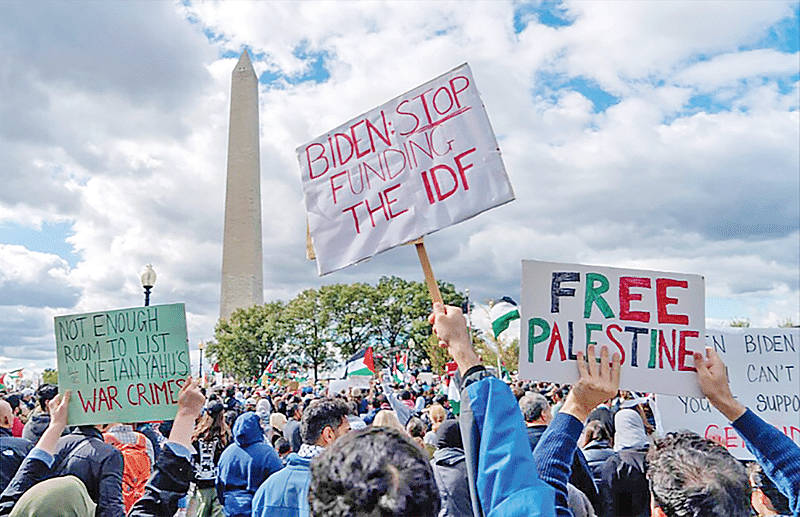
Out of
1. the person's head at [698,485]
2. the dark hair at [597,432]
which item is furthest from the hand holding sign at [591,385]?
the dark hair at [597,432]

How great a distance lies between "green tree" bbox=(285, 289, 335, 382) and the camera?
→ 50.2 m

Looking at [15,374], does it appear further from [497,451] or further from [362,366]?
[497,451]

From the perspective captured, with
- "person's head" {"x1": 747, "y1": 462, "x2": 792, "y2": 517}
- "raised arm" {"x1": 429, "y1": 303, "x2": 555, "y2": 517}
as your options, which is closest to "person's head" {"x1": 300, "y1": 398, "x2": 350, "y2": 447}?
"raised arm" {"x1": 429, "y1": 303, "x2": 555, "y2": 517}

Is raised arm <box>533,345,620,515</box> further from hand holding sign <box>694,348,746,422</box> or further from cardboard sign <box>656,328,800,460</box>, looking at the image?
cardboard sign <box>656,328,800,460</box>

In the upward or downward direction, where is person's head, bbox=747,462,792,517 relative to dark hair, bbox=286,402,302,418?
downward

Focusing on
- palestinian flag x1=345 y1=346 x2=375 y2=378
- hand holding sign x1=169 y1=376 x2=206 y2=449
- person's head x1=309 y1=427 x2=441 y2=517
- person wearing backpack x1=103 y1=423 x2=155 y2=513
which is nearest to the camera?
person's head x1=309 y1=427 x2=441 y2=517

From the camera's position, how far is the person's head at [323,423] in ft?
12.2

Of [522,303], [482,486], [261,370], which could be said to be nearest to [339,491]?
[482,486]

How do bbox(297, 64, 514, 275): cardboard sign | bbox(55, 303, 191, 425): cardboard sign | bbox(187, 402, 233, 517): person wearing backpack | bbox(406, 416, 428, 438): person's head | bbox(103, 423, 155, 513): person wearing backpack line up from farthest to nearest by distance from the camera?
bbox(187, 402, 233, 517): person wearing backpack → bbox(406, 416, 428, 438): person's head → bbox(103, 423, 155, 513): person wearing backpack → bbox(55, 303, 191, 425): cardboard sign → bbox(297, 64, 514, 275): cardboard sign

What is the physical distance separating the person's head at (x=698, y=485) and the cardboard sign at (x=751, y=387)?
262cm

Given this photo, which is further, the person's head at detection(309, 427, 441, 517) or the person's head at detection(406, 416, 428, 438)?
the person's head at detection(406, 416, 428, 438)

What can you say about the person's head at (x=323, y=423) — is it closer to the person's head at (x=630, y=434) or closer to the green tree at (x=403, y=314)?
the person's head at (x=630, y=434)

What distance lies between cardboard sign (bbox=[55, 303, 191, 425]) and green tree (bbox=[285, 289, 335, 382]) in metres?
46.6

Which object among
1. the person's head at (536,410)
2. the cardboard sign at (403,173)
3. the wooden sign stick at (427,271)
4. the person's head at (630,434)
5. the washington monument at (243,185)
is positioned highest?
the washington monument at (243,185)
